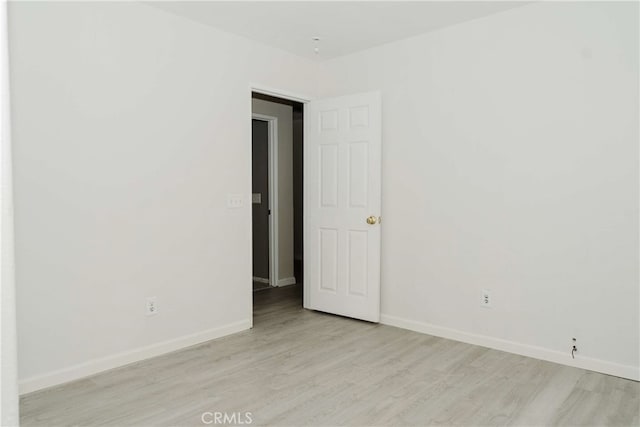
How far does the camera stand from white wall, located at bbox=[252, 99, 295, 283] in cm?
568

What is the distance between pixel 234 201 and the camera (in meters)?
3.88

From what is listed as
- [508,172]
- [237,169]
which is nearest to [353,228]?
[237,169]

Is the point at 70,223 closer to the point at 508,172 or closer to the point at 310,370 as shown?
the point at 310,370

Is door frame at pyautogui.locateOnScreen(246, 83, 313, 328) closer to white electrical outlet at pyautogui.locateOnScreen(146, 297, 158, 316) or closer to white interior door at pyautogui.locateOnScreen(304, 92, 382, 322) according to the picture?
white interior door at pyautogui.locateOnScreen(304, 92, 382, 322)

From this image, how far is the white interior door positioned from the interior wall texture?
0.16 m

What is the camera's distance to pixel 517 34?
11.0 feet

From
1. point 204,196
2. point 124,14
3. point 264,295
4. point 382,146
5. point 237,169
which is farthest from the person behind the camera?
point 264,295

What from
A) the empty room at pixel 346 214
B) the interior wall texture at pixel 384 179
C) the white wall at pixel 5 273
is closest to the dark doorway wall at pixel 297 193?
the empty room at pixel 346 214

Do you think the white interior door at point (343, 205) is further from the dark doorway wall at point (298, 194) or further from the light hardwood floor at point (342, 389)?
the dark doorway wall at point (298, 194)

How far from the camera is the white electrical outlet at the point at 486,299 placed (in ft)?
11.6

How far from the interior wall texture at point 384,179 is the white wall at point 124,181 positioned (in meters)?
0.01

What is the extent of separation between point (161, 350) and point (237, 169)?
1556 millimetres

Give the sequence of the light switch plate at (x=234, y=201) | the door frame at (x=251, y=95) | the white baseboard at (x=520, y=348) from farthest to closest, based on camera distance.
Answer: the door frame at (x=251, y=95) < the light switch plate at (x=234, y=201) < the white baseboard at (x=520, y=348)

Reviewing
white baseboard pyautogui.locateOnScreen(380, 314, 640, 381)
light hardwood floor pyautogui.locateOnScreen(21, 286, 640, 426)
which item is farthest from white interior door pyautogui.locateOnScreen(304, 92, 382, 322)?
light hardwood floor pyautogui.locateOnScreen(21, 286, 640, 426)
